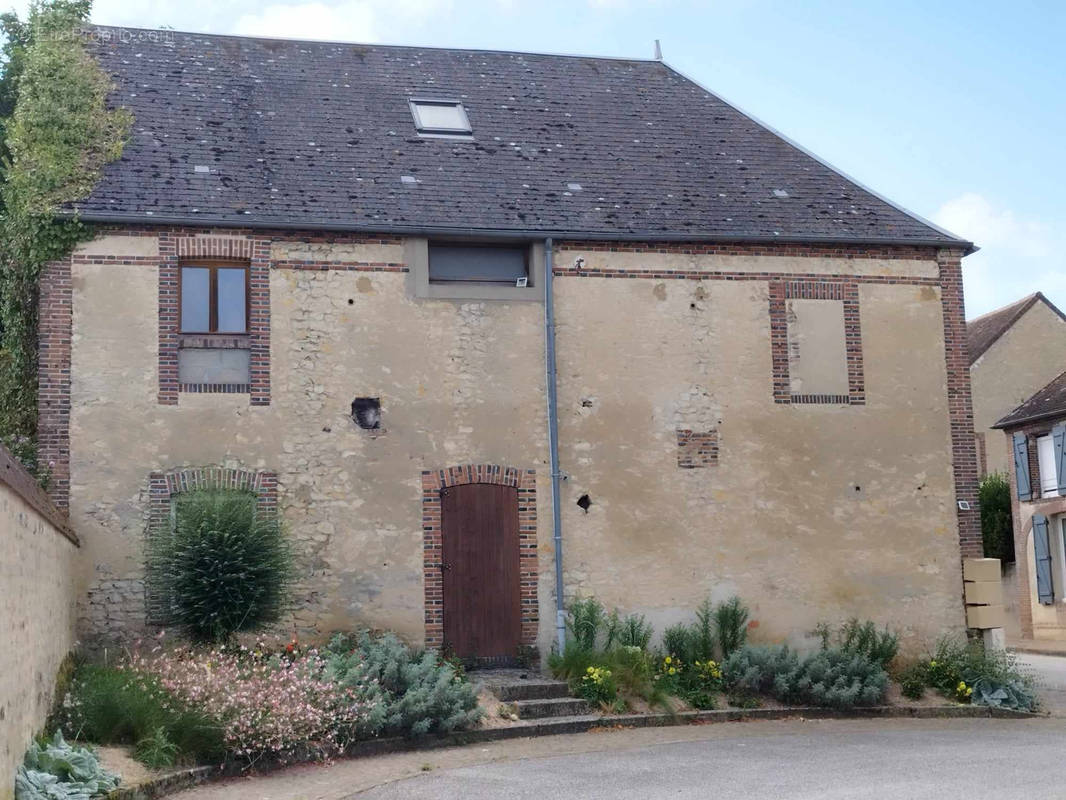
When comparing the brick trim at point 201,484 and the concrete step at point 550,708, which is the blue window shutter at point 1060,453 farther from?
the brick trim at point 201,484

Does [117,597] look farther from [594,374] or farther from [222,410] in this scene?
[594,374]

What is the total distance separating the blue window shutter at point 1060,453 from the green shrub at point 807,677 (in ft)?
37.0

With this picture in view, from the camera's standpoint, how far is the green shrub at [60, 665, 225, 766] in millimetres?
9969

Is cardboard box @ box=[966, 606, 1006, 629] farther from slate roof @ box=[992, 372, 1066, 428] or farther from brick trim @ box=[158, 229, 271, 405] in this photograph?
slate roof @ box=[992, 372, 1066, 428]

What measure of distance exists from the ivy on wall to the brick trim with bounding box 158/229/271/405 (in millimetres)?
1010

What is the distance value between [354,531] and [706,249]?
18.1 ft

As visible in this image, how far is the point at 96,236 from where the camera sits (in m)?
14.0

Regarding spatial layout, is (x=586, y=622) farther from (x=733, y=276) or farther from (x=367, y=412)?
(x=733, y=276)

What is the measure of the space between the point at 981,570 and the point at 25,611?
11244 mm

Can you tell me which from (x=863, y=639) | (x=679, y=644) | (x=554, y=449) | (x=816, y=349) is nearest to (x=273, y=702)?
(x=554, y=449)

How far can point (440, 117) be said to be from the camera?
55.5ft

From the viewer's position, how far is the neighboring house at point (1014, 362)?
93.3ft

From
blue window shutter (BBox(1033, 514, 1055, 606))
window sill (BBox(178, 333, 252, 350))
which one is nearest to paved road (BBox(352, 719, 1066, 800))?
window sill (BBox(178, 333, 252, 350))

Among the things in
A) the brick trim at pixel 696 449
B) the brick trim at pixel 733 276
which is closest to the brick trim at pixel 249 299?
the brick trim at pixel 733 276
